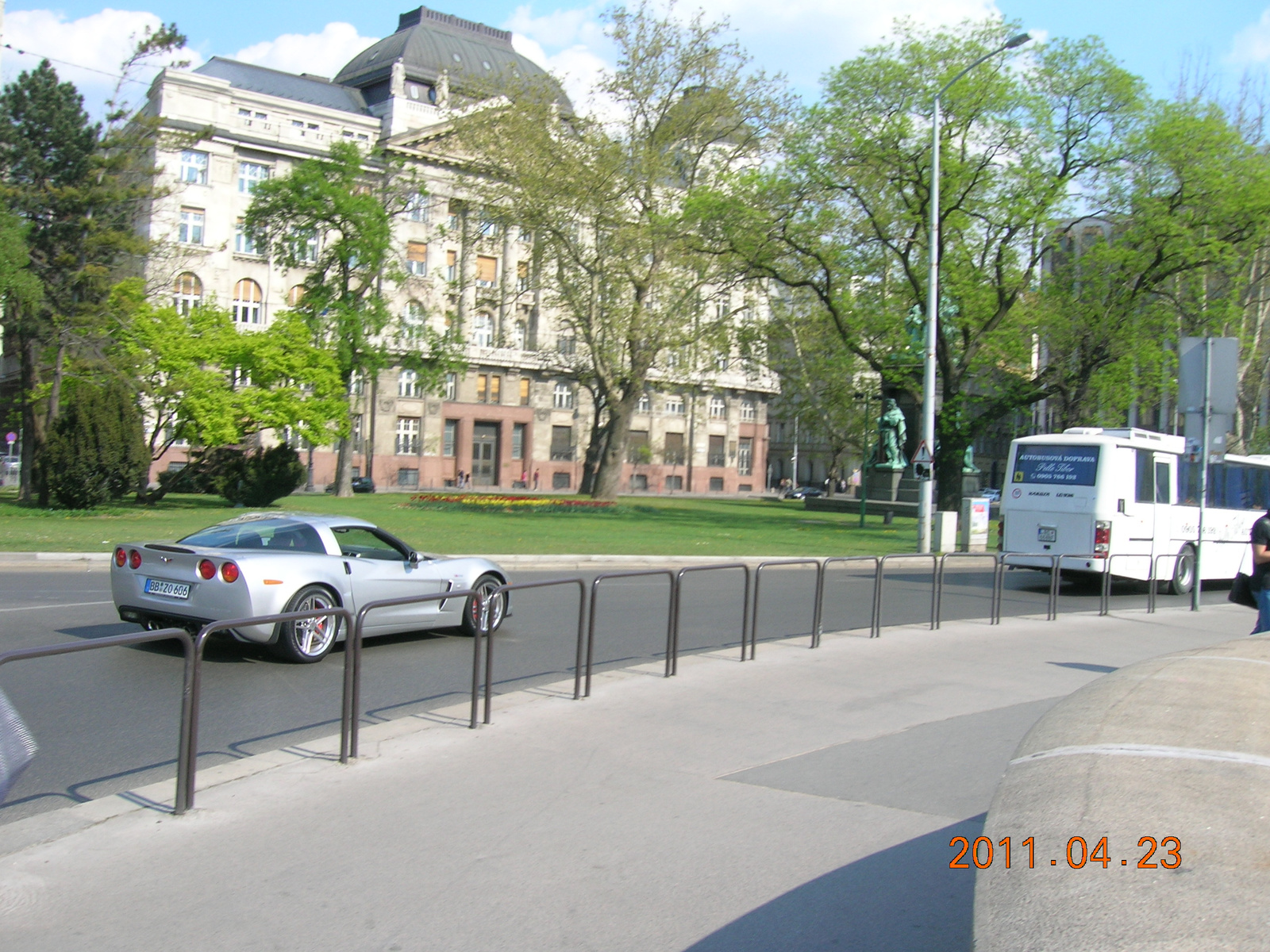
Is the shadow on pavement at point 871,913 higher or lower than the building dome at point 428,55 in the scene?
lower

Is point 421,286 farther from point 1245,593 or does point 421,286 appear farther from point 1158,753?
point 1158,753

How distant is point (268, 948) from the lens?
167 inches

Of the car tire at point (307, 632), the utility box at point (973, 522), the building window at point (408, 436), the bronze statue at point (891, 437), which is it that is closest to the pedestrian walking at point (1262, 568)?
the car tire at point (307, 632)

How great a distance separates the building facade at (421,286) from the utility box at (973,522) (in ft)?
84.4

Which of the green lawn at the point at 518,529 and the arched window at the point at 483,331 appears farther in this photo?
the arched window at the point at 483,331

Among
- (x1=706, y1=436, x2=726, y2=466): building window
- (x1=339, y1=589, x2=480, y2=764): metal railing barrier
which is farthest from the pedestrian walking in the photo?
(x1=706, y1=436, x2=726, y2=466): building window

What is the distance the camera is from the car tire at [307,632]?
9.80 metres

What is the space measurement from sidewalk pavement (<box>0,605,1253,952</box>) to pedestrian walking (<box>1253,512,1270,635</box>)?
3.64 meters

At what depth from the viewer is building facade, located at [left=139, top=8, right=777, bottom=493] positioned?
2399 inches

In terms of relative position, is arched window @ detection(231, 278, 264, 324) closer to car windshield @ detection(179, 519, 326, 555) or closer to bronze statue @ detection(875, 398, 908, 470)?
bronze statue @ detection(875, 398, 908, 470)

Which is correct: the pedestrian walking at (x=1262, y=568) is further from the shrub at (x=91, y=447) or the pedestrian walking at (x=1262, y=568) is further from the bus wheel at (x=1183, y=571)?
the shrub at (x=91, y=447)

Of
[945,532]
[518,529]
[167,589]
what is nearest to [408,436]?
[518,529]

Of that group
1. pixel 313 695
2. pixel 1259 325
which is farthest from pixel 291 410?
pixel 1259 325

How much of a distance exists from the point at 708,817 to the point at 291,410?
31297 millimetres
